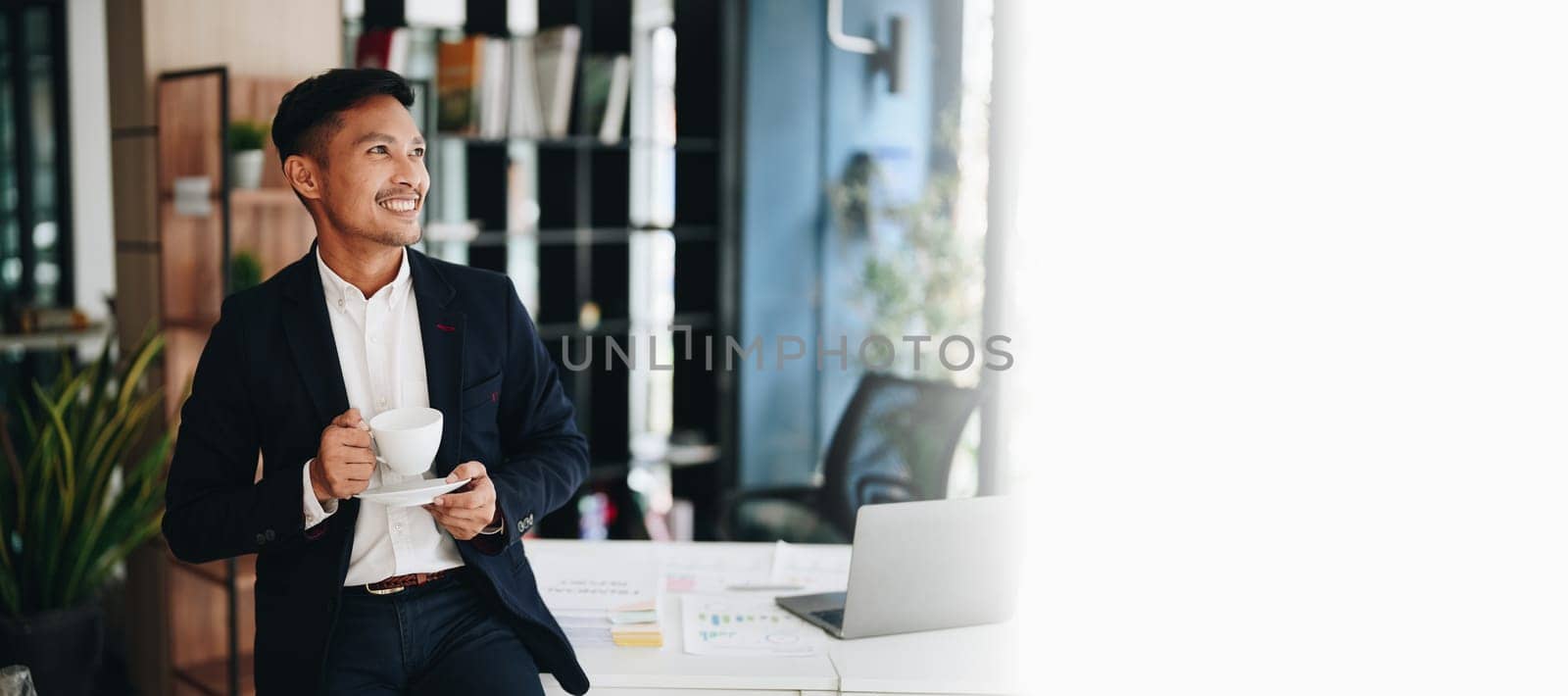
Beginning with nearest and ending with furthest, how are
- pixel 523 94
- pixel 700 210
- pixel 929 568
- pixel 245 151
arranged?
pixel 929 568 → pixel 245 151 → pixel 523 94 → pixel 700 210

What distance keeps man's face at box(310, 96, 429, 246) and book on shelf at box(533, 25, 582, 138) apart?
261 cm

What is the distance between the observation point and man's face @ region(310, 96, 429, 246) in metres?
1.86

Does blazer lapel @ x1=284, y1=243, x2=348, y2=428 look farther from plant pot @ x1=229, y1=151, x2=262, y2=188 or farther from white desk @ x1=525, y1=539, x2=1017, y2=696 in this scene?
plant pot @ x1=229, y1=151, x2=262, y2=188

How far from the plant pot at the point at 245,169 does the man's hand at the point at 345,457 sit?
5.86ft

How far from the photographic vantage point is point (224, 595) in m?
3.56

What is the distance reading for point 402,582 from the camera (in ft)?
6.21

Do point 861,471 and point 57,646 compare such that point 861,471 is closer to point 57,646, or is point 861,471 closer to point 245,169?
point 245,169

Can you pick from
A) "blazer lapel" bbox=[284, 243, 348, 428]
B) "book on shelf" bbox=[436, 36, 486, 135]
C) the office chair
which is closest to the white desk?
"blazer lapel" bbox=[284, 243, 348, 428]

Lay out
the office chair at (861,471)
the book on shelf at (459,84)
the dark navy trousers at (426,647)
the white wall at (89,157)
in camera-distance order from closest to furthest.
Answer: the dark navy trousers at (426,647) < the office chair at (861,471) < the book on shelf at (459,84) < the white wall at (89,157)

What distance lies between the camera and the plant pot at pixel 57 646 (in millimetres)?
2977

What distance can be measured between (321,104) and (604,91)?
2835 millimetres

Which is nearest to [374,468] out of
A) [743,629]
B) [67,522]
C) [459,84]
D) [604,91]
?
[743,629]

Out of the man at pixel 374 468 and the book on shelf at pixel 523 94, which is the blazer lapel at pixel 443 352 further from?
the book on shelf at pixel 523 94

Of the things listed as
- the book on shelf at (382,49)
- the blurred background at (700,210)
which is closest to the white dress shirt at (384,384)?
the blurred background at (700,210)
